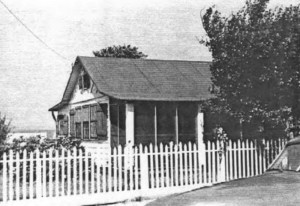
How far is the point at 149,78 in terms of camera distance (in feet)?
54.3

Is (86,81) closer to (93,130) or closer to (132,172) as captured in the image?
(93,130)

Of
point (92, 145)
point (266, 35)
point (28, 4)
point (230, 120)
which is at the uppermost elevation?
point (28, 4)

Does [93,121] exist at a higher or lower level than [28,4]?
lower

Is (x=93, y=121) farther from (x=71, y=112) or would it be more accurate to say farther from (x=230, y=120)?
(x=230, y=120)

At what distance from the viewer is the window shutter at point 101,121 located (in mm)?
15398

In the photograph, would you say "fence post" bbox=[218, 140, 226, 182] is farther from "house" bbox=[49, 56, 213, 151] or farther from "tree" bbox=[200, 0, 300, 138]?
"house" bbox=[49, 56, 213, 151]

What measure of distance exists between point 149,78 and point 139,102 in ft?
6.48

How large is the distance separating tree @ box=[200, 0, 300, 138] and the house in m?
4.79

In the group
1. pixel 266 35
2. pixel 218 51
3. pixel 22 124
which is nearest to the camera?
pixel 266 35

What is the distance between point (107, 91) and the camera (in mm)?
14688

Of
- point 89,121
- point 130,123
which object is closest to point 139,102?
point 130,123

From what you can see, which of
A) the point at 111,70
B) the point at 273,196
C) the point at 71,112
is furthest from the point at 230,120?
the point at 71,112

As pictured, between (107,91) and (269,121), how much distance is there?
21.6ft

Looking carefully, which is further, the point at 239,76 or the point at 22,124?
the point at 22,124
